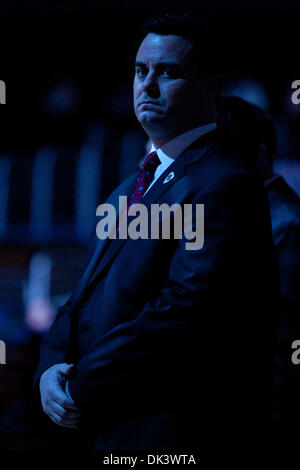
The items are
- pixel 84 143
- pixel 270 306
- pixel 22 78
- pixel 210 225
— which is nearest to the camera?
pixel 210 225

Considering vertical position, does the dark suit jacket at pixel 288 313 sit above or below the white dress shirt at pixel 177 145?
below

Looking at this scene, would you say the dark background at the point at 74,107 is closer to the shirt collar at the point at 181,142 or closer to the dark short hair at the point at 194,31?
the shirt collar at the point at 181,142

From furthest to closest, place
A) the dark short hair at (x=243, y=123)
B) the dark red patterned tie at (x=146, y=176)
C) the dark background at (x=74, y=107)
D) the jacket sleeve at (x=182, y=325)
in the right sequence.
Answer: the dark background at (x=74, y=107) → the dark short hair at (x=243, y=123) → the dark red patterned tie at (x=146, y=176) → the jacket sleeve at (x=182, y=325)

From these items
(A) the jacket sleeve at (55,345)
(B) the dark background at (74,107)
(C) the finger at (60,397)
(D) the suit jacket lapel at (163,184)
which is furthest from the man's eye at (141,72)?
(B) the dark background at (74,107)

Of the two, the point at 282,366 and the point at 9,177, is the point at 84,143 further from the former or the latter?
the point at 282,366

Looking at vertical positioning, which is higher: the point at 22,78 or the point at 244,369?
the point at 22,78

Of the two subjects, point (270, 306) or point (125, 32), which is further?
point (125, 32)

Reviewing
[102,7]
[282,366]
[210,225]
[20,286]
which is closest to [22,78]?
[102,7]

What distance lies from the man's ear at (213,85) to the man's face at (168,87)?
4 centimetres

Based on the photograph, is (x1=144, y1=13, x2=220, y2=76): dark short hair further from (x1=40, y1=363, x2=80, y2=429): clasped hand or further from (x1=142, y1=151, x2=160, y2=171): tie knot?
(x1=40, y1=363, x2=80, y2=429): clasped hand

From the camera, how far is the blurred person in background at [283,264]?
191 centimetres

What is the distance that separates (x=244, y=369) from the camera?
3.94 ft

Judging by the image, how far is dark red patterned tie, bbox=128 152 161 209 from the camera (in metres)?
1.35
